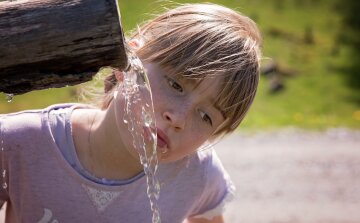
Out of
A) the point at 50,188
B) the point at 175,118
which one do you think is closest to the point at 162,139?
the point at 175,118

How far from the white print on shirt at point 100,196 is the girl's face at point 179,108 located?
0.90ft

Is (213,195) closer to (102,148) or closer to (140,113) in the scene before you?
(102,148)

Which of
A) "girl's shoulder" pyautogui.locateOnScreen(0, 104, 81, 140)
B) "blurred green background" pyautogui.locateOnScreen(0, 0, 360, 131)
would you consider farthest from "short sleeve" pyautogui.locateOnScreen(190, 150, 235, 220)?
"blurred green background" pyautogui.locateOnScreen(0, 0, 360, 131)

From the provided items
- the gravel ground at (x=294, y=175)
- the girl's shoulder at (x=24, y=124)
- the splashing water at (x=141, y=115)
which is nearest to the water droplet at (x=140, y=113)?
the splashing water at (x=141, y=115)

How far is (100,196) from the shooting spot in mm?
2160

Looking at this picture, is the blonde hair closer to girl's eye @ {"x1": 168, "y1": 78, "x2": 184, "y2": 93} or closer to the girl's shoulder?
girl's eye @ {"x1": 168, "y1": 78, "x2": 184, "y2": 93}

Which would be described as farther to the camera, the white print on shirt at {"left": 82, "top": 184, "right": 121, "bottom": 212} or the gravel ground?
the gravel ground

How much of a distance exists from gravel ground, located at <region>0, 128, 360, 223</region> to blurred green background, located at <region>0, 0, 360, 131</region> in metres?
0.47

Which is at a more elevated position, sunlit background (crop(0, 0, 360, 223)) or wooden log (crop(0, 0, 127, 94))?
wooden log (crop(0, 0, 127, 94))

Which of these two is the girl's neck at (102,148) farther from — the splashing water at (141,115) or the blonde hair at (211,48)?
the blonde hair at (211,48)

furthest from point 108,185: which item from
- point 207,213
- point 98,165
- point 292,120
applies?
point 292,120

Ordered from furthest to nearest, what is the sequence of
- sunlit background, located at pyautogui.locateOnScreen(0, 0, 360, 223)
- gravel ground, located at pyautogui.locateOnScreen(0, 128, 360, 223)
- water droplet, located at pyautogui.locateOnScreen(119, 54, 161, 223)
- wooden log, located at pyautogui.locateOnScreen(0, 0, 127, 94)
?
sunlit background, located at pyautogui.locateOnScreen(0, 0, 360, 223), gravel ground, located at pyautogui.locateOnScreen(0, 128, 360, 223), water droplet, located at pyautogui.locateOnScreen(119, 54, 161, 223), wooden log, located at pyautogui.locateOnScreen(0, 0, 127, 94)

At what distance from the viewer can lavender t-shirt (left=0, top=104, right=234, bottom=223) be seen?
2078 millimetres

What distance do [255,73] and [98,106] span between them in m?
0.57
